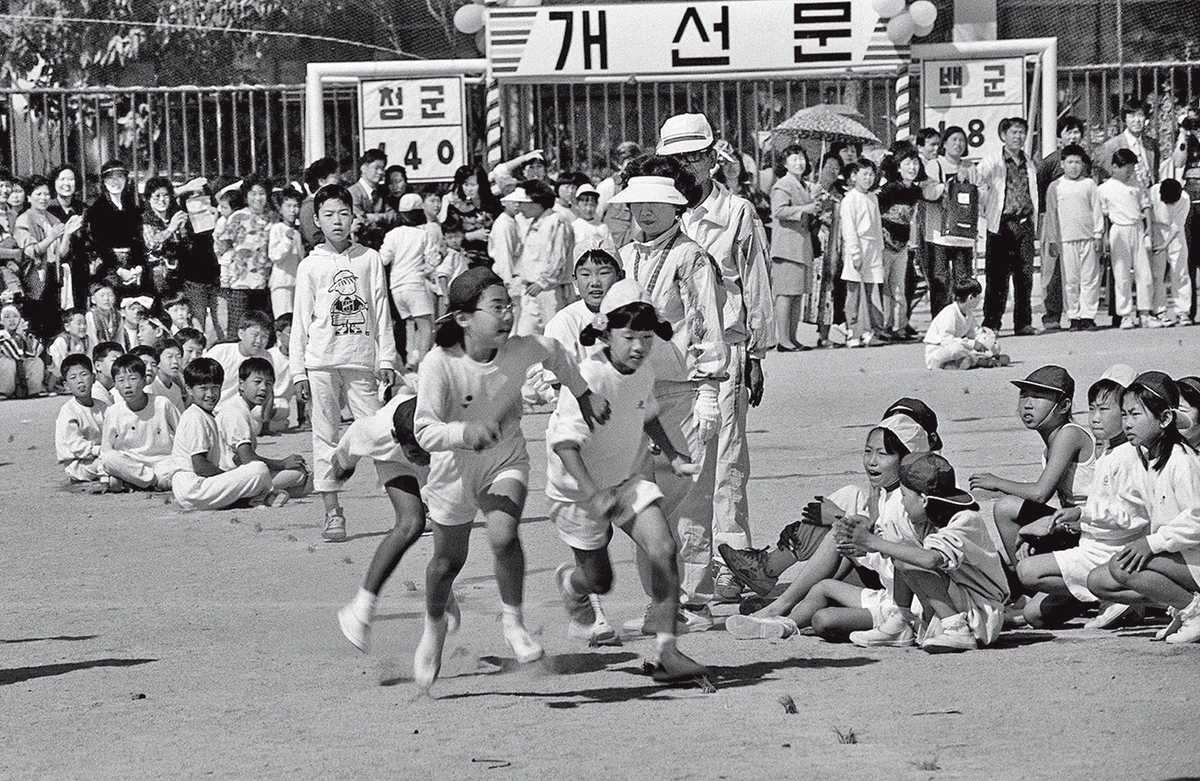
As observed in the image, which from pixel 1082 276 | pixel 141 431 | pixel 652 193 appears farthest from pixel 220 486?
pixel 1082 276

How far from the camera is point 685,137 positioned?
8.88 m

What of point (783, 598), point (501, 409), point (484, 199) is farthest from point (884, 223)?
point (501, 409)

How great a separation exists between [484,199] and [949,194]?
13.5 ft

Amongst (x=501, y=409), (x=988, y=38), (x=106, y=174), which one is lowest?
(x=501, y=409)

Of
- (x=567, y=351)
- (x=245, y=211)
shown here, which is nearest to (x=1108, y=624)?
(x=567, y=351)

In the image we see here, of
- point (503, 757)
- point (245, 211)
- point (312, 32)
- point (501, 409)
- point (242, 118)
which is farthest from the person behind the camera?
point (312, 32)

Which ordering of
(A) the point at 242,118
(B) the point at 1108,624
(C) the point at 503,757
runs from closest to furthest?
(C) the point at 503,757 → (B) the point at 1108,624 → (A) the point at 242,118

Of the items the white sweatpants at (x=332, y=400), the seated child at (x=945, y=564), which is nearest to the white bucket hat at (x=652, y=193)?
the seated child at (x=945, y=564)

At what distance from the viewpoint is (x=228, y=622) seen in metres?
8.75

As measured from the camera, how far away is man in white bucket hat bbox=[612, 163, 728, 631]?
834 cm

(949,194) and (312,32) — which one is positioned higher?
(312,32)

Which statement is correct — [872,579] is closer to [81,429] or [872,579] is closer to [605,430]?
[605,430]

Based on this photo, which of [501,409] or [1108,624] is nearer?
[501,409]

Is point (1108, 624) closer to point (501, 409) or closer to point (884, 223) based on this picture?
point (501, 409)
